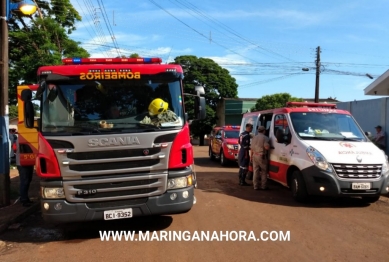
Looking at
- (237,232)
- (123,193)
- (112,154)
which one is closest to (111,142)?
(112,154)

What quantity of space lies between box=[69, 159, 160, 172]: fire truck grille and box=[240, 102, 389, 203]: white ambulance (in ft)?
12.2

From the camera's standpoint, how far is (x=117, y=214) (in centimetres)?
570

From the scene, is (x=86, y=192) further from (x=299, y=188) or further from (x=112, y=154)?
(x=299, y=188)

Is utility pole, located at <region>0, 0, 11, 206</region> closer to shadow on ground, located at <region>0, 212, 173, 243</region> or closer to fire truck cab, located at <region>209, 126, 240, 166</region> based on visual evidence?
shadow on ground, located at <region>0, 212, 173, 243</region>

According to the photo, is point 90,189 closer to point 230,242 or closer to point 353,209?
point 230,242

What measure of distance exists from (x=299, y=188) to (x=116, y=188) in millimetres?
4223

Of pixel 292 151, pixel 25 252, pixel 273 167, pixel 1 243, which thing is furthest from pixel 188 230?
pixel 273 167

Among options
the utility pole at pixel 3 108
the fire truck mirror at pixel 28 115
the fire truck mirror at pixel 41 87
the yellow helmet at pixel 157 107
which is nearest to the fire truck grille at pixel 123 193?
the yellow helmet at pixel 157 107

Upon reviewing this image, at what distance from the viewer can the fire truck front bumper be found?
18.3 ft

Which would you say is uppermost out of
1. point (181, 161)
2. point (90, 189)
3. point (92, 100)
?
point (92, 100)

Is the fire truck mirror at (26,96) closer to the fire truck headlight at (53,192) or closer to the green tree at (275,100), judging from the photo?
the fire truck headlight at (53,192)

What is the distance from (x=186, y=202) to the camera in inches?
234

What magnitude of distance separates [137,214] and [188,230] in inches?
39.4

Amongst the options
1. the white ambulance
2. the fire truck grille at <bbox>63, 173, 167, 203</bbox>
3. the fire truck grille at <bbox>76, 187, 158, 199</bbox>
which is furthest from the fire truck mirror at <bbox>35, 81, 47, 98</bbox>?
the white ambulance
